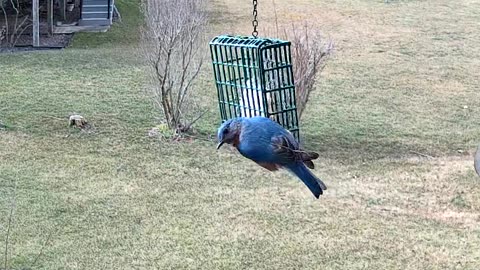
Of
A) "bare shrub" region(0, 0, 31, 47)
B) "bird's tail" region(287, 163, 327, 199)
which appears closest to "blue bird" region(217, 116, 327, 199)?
"bird's tail" region(287, 163, 327, 199)

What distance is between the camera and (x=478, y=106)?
8195 mm

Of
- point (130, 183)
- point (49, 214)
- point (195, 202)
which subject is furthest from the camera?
point (130, 183)

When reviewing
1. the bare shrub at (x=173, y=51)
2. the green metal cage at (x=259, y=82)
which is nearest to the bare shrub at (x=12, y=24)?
the bare shrub at (x=173, y=51)

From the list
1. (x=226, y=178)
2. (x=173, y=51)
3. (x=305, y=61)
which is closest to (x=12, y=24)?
(x=173, y=51)

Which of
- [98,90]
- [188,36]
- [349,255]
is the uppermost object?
[188,36]

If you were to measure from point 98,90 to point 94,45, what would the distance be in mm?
2385

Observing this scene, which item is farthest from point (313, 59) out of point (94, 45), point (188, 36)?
point (94, 45)

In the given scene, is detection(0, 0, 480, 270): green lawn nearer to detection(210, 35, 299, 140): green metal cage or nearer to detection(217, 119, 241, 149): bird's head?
detection(210, 35, 299, 140): green metal cage

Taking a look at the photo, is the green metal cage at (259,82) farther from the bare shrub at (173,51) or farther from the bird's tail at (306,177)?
the bird's tail at (306,177)

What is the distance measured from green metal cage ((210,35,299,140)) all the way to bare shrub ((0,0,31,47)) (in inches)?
221

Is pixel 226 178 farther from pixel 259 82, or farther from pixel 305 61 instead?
pixel 305 61

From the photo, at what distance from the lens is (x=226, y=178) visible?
18.7 ft

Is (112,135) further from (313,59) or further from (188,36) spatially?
(313,59)

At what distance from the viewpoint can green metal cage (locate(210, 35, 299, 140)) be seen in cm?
443
